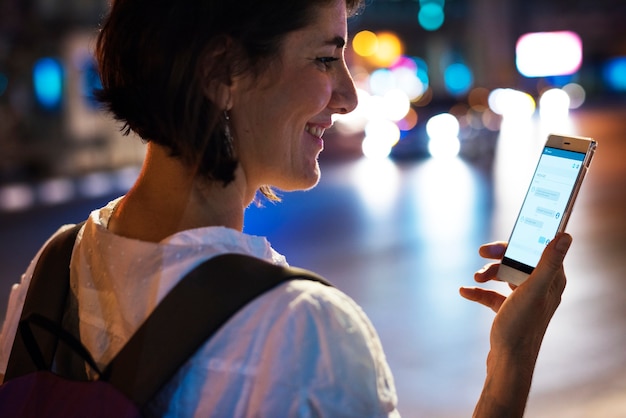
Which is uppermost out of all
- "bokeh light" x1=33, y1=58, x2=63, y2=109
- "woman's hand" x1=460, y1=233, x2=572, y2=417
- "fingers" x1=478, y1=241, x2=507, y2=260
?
"bokeh light" x1=33, y1=58, x2=63, y2=109

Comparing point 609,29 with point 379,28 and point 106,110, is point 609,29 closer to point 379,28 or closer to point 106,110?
point 379,28

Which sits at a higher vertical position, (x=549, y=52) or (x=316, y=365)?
(x=549, y=52)

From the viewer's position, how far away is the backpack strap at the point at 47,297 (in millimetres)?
1512

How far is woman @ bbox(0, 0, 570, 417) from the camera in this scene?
1268mm

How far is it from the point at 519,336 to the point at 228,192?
62 cm

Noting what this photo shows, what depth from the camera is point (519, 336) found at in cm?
169

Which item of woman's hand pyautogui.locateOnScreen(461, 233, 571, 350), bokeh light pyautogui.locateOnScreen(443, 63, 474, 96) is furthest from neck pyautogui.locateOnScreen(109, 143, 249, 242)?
bokeh light pyautogui.locateOnScreen(443, 63, 474, 96)

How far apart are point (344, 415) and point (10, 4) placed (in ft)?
64.6

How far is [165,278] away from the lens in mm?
1367

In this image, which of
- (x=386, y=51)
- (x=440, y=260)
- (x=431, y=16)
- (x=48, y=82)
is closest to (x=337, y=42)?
(x=440, y=260)

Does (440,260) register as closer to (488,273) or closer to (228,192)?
(488,273)

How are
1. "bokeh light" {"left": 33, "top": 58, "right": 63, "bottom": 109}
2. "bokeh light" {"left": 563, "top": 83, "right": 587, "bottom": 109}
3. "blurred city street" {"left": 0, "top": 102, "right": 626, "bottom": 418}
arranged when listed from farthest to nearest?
1. "bokeh light" {"left": 563, "top": 83, "right": 587, "bottom": 109}
2. "bokeh light" {"left": 33, "top": 58, "right": 63, "bottom": 109}
3. "blurred city street" {"left": 0, "top": 102, "right": 626, "bottom": 418}

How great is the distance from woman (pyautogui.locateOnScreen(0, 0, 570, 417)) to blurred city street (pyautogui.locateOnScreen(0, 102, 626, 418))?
3.55 m

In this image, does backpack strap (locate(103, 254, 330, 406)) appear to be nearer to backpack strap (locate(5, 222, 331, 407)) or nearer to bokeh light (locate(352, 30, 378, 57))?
backpack strap (locate(5, 222, 331, 407))
